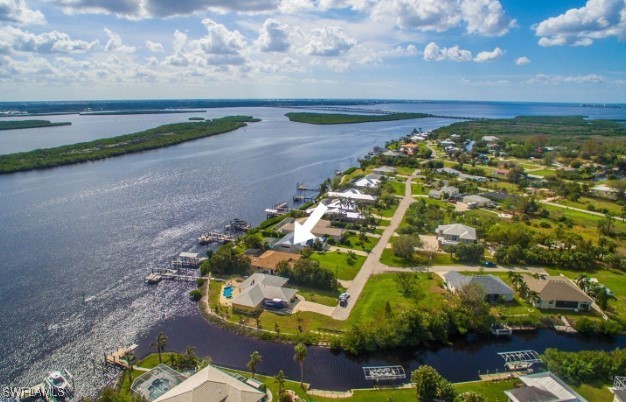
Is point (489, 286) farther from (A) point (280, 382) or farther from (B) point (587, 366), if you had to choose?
(A) point (280, 382)

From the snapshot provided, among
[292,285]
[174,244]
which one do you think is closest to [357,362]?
[292,285]

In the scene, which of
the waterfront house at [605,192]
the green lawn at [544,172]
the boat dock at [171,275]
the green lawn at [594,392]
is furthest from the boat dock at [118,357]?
the green lawn at [544,172]

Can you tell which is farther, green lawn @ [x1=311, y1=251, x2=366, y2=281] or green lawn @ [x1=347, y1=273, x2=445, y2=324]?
green lawn @ [x1=311, y1=251, x2=366, y2=281]

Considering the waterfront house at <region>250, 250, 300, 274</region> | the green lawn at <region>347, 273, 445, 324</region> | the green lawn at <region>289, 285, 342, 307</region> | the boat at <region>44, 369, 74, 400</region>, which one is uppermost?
the waterfront house at <region>250, 250, 300, 274</region>

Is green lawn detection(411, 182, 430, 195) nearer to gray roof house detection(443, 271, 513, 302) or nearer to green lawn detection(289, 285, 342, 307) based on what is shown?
gray roof house detection(443, 271, 513, 302)

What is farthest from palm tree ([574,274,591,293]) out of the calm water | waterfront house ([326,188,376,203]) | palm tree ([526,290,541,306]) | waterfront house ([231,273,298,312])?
waterfront house ([326,188,376,203])
